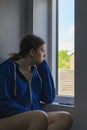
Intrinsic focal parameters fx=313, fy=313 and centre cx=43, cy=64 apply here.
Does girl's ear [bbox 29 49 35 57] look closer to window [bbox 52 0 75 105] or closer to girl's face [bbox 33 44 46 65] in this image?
girl's face [bbox 33 44 46 65]

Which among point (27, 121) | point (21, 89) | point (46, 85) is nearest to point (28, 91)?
point (21, 89)

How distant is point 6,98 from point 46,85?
1.47 ft

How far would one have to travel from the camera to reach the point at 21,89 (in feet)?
7.32

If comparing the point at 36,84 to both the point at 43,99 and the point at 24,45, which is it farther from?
the point at 24,45

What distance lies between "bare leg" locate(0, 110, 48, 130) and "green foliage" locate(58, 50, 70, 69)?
0.73m

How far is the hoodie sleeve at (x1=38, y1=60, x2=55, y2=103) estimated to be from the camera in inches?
96.6

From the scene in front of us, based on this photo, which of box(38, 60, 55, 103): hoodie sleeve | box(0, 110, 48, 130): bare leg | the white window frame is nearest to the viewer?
box(0, 110, 48, 130): bare leg

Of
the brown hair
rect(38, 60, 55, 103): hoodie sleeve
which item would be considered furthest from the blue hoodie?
the brown hair

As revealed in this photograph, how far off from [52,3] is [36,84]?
0.80 m

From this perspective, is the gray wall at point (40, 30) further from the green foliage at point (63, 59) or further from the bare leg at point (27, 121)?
the bare leg at point (27, 121)

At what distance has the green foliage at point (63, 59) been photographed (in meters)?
2.62

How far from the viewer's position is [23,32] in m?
2.70

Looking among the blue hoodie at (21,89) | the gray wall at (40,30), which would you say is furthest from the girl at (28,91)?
the gray wall at (40,30)

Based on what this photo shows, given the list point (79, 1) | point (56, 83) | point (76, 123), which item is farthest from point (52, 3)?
point (76, 123)
